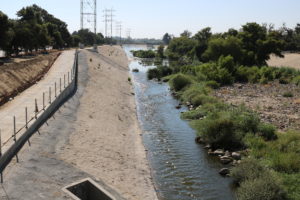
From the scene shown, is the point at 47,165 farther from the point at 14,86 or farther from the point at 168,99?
the point at 168,99

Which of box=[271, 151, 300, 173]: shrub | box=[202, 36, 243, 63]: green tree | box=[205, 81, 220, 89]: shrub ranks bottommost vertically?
box=[271, 151, 300, 173]: shrub

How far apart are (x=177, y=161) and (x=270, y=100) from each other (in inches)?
996

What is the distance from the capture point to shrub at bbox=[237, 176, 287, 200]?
57.1 feet

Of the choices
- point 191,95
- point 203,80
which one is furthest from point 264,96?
point 203,80

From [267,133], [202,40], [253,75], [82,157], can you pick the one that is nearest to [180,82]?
[253,75]

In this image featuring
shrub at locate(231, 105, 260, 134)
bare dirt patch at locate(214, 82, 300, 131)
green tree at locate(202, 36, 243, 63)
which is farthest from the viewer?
green tree at locate(202, 36, 243, 63)

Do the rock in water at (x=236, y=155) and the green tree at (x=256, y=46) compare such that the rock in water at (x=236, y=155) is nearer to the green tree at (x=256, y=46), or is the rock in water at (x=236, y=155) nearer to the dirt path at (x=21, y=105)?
the dirt path at (x=21, y=105)

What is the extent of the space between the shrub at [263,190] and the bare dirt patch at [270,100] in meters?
13.8

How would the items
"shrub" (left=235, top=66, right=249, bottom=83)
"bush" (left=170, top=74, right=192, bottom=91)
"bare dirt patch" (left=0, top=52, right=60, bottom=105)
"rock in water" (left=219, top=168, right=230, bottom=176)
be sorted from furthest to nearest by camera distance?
"shrub" (left=235, top=66, right=249, bottom=83) < "bush" (left=170, top=74, right=192, bottom=91) < "bare dirt patch" (left=0, top=52, right=60, bottom=105) < "rock in water" (left=219, top=168, right=230, bottom=176)

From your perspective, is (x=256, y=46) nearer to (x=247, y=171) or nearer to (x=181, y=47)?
(x=181, y=47)

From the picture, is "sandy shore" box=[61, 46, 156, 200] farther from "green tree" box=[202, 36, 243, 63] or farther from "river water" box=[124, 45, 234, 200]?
"green tree" box=[202, 36, 243, 63]

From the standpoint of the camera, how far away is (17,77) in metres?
43.6

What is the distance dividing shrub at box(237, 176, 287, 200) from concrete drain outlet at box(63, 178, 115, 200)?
6761 mm

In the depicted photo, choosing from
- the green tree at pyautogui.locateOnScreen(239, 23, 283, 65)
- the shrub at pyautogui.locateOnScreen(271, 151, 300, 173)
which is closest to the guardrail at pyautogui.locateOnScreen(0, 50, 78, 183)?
the shrub at pyautogui.locateOnScreen(271, 151, 300, 173)
